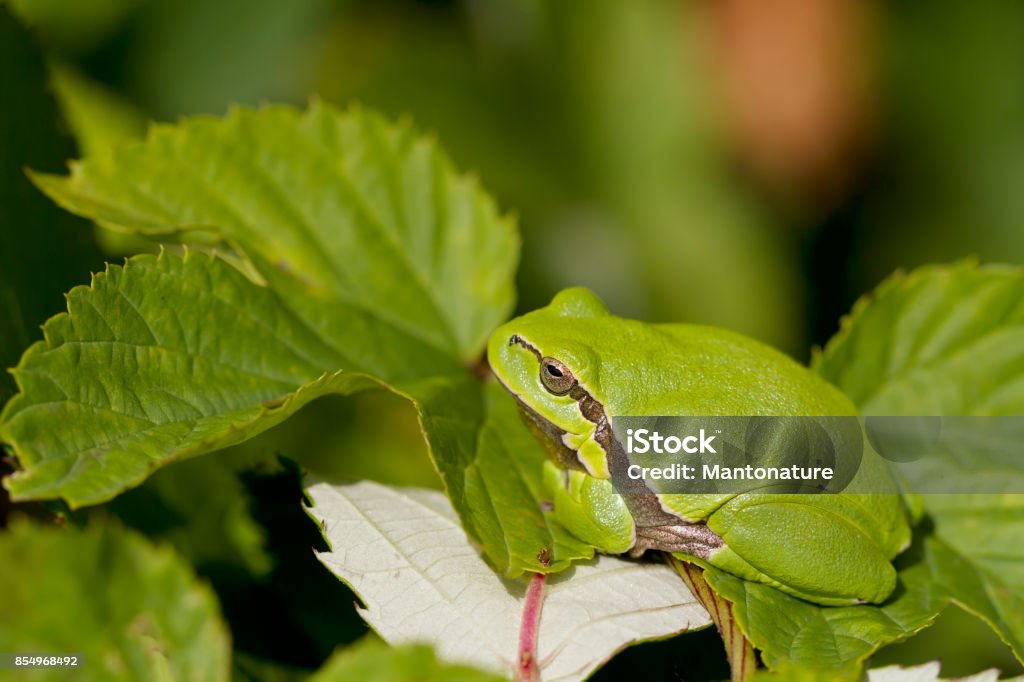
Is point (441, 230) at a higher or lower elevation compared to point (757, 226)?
higher

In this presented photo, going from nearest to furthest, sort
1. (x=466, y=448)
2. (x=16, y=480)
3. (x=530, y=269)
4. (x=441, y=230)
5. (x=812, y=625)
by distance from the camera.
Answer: (x=16, y=480) < (x=812, y=625) < (x=466, y=448) < (x=441, y=230) < (x=530, y=269)

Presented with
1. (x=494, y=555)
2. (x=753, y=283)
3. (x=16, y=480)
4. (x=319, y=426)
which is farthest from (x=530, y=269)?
(x=16, y=480)

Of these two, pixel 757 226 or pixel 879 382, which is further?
pixel 757 226

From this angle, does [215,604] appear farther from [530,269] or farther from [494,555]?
[530,269]

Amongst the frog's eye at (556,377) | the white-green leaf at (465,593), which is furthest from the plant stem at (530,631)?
the frog's eye at (556,377)

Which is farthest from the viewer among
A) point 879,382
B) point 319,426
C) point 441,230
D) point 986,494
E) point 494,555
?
point 319,426

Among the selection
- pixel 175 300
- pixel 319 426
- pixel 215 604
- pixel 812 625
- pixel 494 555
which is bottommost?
pixel 319 426

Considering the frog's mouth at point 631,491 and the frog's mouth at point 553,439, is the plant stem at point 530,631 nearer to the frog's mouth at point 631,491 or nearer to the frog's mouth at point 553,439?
the frog's mouth at point 631,491
